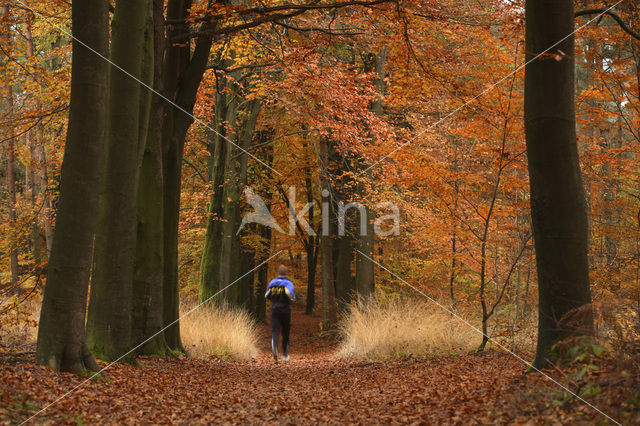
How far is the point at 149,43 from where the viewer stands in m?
8.55

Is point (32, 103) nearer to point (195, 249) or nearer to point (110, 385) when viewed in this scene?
point (195, 249)

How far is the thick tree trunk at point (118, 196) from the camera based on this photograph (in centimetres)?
779

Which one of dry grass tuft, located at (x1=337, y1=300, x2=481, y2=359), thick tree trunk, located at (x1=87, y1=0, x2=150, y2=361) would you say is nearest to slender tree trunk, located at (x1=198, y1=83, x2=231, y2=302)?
dry grass tuft, located at (x1=337, y1=300, x2=481, y2=359)

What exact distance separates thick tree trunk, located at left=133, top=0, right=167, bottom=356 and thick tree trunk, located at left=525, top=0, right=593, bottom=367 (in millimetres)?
6004

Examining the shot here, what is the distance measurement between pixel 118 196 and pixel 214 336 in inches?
224

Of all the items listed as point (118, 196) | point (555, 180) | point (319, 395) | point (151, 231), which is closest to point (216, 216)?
point (151, 231)

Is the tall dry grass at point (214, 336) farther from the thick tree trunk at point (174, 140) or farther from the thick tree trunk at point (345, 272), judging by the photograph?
the thick tree trunk at point (345, 272)

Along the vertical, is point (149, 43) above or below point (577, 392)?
above

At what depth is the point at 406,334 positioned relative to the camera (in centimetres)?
1137

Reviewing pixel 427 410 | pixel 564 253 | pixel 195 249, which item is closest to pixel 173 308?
pixel 427 410

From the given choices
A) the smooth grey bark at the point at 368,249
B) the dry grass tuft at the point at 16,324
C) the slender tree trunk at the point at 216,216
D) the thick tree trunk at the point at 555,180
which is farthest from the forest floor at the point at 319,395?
the slender tree trunk at the point at 216,216

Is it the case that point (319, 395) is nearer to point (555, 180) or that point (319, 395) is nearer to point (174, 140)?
point (555, 180)

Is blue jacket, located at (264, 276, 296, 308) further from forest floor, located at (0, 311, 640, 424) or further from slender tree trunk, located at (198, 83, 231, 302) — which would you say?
slender tree trunk, located at (198, 83, 231, 302)

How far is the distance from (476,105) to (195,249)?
657 inches
